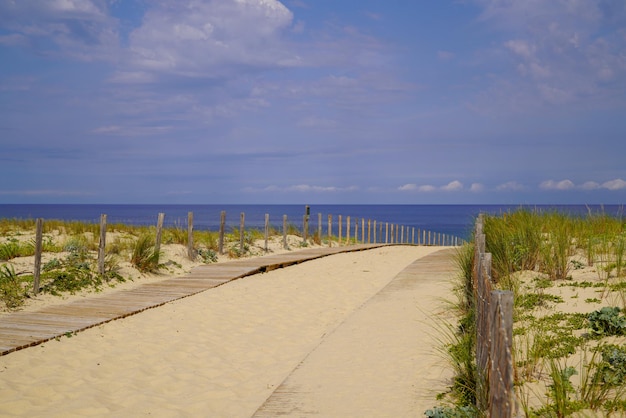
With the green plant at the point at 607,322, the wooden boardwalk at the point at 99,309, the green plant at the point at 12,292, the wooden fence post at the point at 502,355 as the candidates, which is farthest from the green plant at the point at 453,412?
the green plant at the point at 12,292

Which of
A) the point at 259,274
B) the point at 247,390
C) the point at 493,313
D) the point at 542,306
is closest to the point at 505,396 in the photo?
the point at 493,313

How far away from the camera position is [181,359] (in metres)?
6.93

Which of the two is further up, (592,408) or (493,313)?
(493,313)

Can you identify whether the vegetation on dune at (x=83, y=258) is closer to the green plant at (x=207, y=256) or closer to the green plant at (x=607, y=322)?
the green plant at (x=207, y=256)

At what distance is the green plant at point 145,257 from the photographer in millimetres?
12719

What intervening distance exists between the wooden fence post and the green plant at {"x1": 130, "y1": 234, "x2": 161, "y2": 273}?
10.8 metres

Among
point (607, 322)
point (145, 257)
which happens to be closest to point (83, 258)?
point (145, 257)

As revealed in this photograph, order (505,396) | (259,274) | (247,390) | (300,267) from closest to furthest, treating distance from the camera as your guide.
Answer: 1. (505,396)
2. (247,390)
3. (259,274)
4. (300,267)

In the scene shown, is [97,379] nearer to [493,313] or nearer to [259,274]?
[493,313]

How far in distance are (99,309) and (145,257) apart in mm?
3762

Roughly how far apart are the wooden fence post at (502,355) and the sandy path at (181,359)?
9.94 ft

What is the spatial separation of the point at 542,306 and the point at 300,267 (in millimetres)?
8917

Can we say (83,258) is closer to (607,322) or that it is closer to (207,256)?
(207,256)

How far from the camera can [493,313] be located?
114 inches
